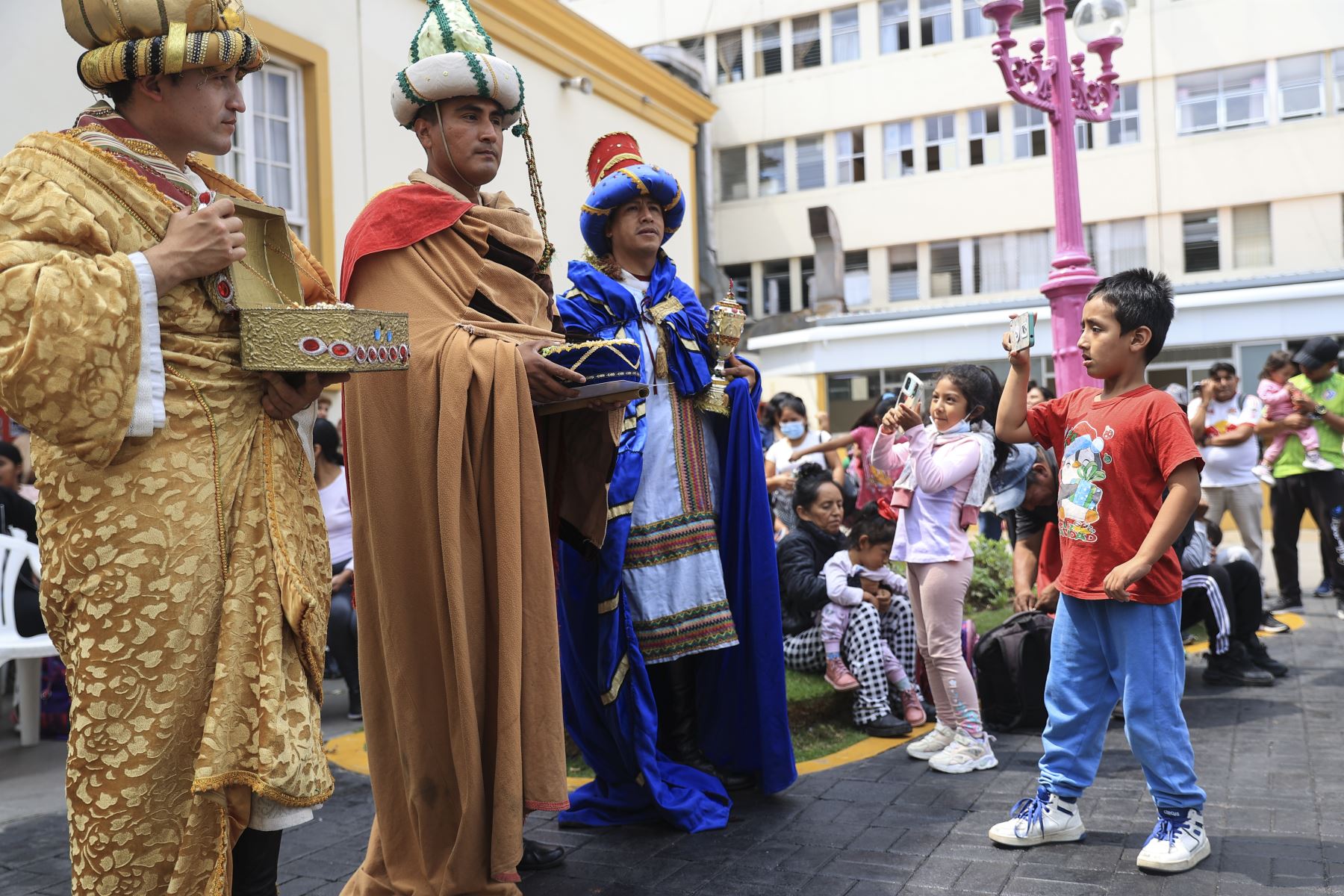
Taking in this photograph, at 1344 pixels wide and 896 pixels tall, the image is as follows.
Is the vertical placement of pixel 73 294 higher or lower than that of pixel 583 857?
higher

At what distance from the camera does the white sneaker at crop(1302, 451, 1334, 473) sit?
888cm

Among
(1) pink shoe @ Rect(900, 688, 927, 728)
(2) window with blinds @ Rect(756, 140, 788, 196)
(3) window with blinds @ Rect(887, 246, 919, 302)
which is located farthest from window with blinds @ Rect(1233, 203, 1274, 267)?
(1) pink shoe @ Rect(900, 688, 927, 728)

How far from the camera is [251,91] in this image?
10.4m

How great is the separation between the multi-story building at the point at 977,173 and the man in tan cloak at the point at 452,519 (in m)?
17.1

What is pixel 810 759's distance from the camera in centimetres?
512

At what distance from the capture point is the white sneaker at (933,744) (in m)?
4.98

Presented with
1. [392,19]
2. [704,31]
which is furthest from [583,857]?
[704,31]

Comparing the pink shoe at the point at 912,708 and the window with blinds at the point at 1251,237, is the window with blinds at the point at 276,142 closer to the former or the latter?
the pink shoe at the point at 912,708

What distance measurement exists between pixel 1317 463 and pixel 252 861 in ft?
28.6

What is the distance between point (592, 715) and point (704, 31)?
26.5 metres

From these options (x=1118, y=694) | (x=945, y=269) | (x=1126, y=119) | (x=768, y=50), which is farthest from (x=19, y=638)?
(x=768, y=50)

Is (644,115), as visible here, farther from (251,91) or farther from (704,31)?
(704,31)

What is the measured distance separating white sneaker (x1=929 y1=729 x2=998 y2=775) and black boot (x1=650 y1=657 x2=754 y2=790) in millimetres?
848

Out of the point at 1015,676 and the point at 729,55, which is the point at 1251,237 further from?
the point at 1015,676
